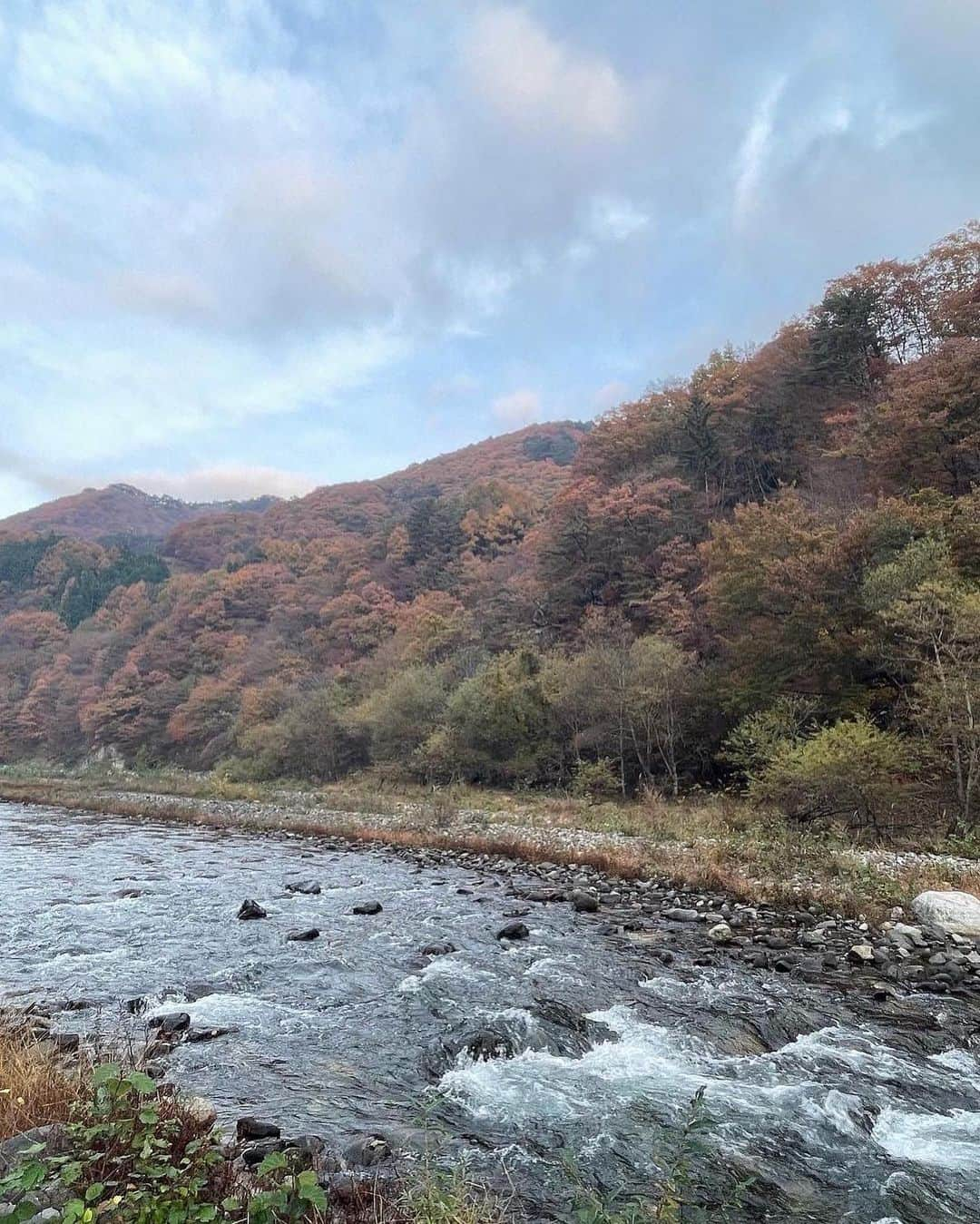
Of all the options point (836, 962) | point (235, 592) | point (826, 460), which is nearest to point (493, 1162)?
point (836, 962)

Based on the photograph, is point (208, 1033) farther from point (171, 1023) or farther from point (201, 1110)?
→ point (201, 1110)

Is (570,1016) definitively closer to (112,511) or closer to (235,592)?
(235,592)

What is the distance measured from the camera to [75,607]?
8850 centimetres

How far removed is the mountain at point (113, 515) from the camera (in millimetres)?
126312

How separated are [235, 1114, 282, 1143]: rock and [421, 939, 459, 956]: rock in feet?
15.8

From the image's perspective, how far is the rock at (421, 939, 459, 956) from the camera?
9633mm

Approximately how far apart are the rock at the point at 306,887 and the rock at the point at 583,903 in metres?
5.10

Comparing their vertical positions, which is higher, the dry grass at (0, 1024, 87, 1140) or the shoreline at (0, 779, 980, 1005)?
the dry grass at (0, 1024, 87, 1140)

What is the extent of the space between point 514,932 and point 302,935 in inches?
127

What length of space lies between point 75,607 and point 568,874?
92769 mm

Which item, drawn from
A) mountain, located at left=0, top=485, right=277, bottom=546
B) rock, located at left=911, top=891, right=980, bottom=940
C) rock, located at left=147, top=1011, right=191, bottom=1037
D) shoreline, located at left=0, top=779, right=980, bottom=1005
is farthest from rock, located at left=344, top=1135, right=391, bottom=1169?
mountain, located at left=0, top=485, right=277, bottom=546

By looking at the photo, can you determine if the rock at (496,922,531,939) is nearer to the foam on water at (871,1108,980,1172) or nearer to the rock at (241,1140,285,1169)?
the foam on water at (871,1108,980,1172)

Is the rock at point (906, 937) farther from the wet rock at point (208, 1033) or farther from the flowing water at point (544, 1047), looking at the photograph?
the wet rock at point (208, 1033)

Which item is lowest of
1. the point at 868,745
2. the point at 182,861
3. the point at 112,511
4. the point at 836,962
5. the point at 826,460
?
the point at 182,861
